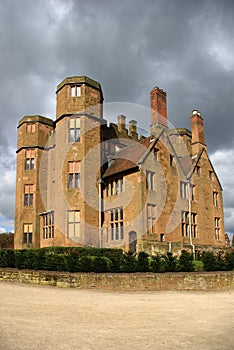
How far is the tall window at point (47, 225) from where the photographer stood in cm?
2682

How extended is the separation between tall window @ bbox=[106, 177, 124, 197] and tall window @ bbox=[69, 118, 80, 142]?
4.65m

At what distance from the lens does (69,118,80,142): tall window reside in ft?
88.0

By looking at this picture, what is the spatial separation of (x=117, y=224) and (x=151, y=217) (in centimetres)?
273

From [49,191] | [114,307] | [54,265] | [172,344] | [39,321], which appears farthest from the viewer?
[49,191]

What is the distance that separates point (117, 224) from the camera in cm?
2572

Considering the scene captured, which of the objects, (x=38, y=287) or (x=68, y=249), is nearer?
(x=38, y=287)

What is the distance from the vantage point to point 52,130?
32688mm

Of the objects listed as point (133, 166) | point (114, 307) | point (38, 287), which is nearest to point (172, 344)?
point (114, 307)

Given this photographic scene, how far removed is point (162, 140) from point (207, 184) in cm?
792

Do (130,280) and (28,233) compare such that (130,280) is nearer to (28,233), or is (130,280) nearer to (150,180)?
(150,180)

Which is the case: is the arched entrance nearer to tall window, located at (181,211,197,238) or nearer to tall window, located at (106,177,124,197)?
tall window, located at (106,177,124,197)

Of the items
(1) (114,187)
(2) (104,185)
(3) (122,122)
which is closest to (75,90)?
(2) (104,185)

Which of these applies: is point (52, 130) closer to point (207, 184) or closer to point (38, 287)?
point (207, 184)

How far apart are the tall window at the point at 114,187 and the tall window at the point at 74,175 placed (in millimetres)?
2656
